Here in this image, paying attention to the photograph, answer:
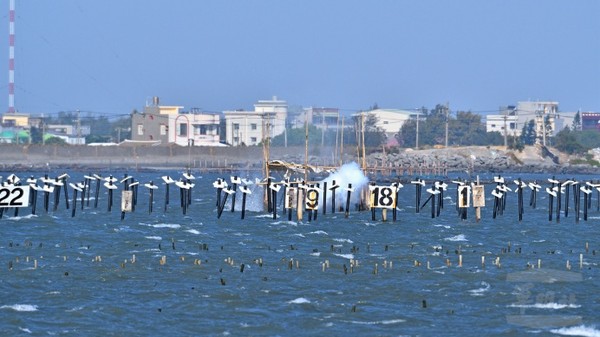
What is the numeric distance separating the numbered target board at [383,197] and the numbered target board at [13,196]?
2022cm

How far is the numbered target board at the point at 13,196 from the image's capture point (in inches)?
2901

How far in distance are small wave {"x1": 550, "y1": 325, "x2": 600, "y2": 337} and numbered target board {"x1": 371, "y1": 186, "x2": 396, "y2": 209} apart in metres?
36.4

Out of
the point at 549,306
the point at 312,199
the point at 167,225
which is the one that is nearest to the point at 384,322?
the point at 549,306

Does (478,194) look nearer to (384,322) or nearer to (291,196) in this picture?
(291,196)

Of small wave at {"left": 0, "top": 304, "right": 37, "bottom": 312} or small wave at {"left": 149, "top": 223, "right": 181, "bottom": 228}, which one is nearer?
small wave at {"left": 0, "top": 304, "right": 37, "bottom": 312}

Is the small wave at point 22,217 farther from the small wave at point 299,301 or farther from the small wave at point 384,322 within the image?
the small wave at point 384,322

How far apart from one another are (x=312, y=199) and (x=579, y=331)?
40231mm

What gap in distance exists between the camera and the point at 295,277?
57.5m

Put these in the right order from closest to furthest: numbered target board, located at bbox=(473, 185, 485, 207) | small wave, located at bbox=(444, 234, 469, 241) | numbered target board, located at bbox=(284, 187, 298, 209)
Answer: small wave, located at bbox=(444, 234, 469, 241)
numbered target board, located at bbox=(473, 185, 485, 207)
numbered target board, located at bbox=(284, 187, 298, 209)

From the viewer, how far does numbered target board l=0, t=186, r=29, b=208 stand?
Result: 73688mm

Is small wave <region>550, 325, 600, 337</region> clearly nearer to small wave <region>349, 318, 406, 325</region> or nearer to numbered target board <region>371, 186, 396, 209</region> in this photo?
small wave <region>349, 318, 406, 325</region>

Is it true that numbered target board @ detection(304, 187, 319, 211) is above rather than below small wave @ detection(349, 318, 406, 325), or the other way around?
above

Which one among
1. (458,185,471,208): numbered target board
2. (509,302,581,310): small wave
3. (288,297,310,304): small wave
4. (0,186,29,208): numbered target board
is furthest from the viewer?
(458,185,471,208): numbered target board

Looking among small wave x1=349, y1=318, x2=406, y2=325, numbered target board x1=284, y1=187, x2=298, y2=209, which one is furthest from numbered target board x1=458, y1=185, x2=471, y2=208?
small wave x1=349, y1=318, x2=406, y2=325
